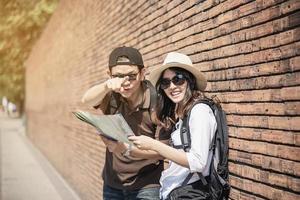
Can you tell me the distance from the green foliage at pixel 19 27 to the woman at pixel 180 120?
22.4m

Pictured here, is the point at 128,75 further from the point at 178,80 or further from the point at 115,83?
the point at 178,80

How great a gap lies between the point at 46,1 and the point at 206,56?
Answer: 2262 cm

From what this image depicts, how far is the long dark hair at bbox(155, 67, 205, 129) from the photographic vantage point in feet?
8.82

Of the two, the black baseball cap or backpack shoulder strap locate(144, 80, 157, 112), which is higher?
the black baseball cap

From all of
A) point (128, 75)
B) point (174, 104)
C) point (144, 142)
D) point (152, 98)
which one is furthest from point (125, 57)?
point (144, 142)

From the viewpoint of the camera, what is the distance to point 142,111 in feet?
10.9

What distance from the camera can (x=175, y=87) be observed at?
274cm

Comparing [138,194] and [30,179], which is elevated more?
[138,194]

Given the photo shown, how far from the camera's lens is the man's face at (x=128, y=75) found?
122 inches

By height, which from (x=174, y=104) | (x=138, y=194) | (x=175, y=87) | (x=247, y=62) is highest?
(x=247, y=62)

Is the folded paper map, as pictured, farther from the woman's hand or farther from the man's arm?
the man's arm

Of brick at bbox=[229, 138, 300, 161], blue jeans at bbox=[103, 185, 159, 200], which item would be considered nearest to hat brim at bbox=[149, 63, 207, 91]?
brick at bbox=[229, 138, 300, 161]

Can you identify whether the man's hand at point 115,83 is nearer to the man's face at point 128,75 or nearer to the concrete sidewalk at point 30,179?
the man's face at point 128,75

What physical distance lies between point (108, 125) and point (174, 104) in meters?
0.52
